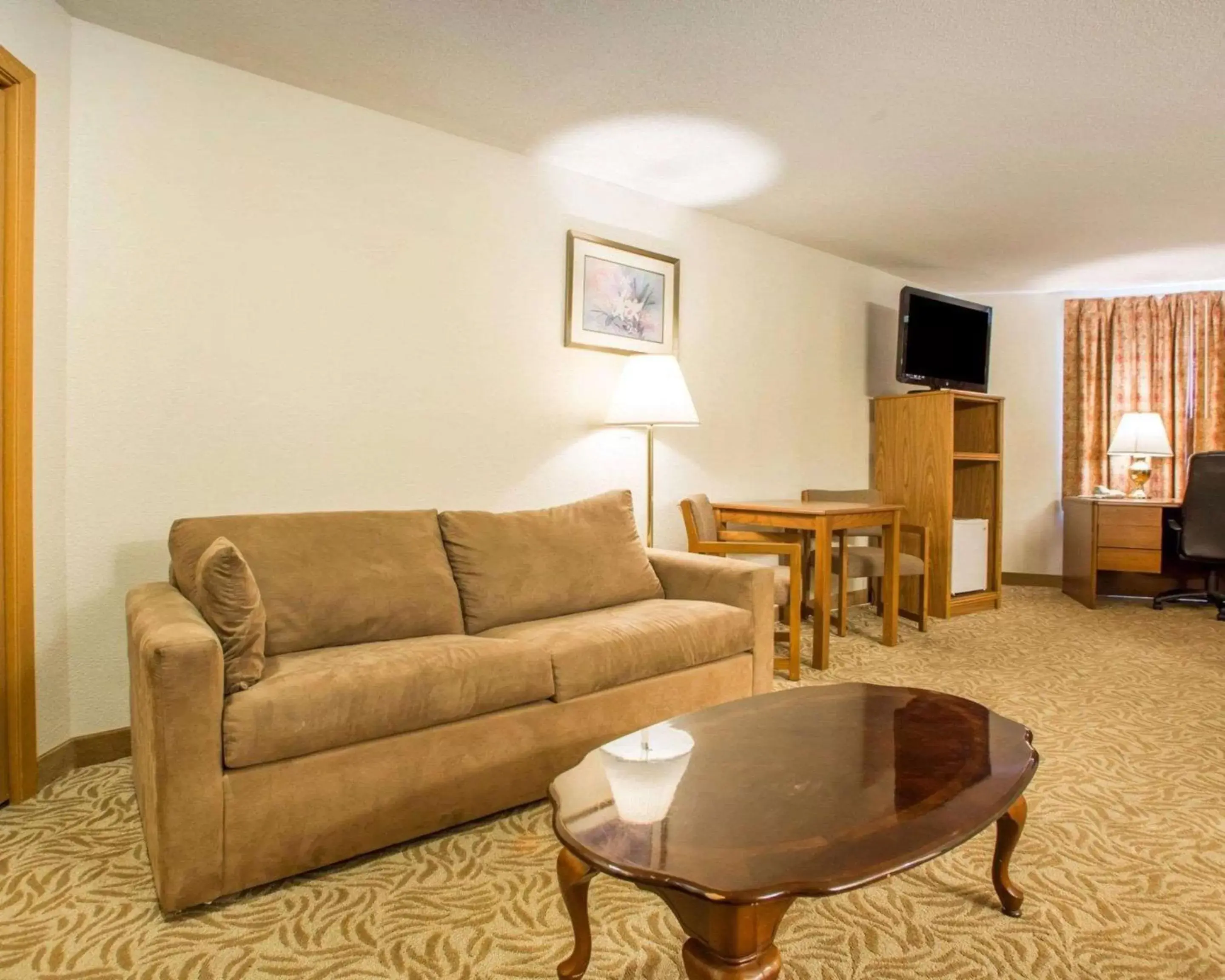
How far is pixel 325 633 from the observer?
2.09 metres

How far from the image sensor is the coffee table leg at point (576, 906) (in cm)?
123

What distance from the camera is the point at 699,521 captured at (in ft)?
11.7

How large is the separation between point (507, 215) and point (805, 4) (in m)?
1.49

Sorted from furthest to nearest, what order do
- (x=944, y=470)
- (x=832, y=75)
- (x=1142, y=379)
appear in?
(x=1142, y=379), (x=944, y=470), (x=832, y=75)

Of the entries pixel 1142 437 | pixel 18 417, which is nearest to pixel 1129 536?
pixel 1142 437

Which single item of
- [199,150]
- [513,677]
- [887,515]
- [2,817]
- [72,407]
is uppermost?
[199,150]

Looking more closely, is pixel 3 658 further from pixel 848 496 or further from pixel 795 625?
pixel 848 496

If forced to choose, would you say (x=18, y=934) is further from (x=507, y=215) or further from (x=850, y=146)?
(x=850, y=146)

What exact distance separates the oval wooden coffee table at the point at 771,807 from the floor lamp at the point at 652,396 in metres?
1.72

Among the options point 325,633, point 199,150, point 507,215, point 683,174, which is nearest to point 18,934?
point 325,633

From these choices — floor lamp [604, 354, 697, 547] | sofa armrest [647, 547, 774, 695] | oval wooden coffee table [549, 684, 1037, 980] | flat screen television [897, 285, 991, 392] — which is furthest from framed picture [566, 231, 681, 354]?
oval wooden coffee table [549, 684, 1037, 980]

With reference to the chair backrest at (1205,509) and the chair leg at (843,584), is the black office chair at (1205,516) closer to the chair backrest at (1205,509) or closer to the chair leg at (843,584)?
the chair backrest at (1205,509)

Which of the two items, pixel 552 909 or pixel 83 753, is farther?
pixel 83 753

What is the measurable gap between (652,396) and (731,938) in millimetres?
2514
